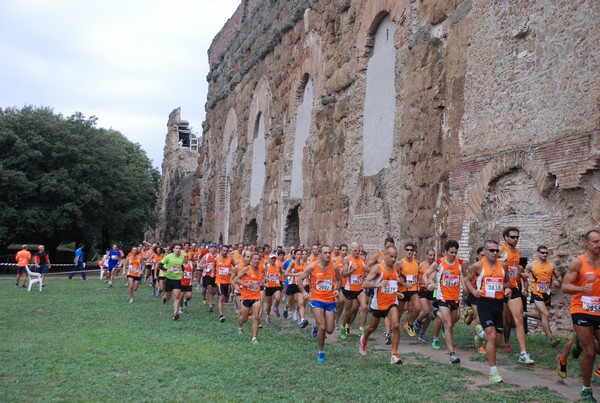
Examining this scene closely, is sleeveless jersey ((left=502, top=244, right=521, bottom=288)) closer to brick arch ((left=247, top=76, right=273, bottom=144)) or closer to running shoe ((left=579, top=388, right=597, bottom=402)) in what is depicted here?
running shoe ((left=579, top=388, right=597, bottom=402))

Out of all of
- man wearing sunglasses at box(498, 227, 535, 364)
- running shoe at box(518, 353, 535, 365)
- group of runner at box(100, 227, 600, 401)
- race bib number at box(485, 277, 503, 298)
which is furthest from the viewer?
man wearing sunglasses at box(498, 227, 535, 364)

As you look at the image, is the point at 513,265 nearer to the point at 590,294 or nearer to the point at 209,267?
the point at 590,294

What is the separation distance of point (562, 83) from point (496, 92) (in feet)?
5.21

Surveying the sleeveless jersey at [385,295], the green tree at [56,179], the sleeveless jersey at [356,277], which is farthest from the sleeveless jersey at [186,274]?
the green tree at [56,179]

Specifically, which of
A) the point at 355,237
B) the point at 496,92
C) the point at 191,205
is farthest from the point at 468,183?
the point at 191,205

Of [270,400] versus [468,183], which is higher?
[468,183]

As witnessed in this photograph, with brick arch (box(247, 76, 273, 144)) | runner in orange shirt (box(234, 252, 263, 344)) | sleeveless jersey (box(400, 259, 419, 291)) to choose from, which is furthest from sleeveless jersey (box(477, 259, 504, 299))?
brick arch (box(247, 76, 273, 144))

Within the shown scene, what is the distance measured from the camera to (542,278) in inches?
385

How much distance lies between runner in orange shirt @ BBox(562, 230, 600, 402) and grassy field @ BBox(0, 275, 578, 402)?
1.63 feet

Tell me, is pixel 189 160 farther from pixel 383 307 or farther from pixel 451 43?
pixel 383 307

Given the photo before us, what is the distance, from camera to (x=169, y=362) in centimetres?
859


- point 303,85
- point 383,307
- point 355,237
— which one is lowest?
point 383,307

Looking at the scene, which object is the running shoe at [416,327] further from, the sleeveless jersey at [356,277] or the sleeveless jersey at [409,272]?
the sleeveless jersey at [356,277]

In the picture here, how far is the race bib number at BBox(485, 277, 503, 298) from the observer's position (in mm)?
8039
